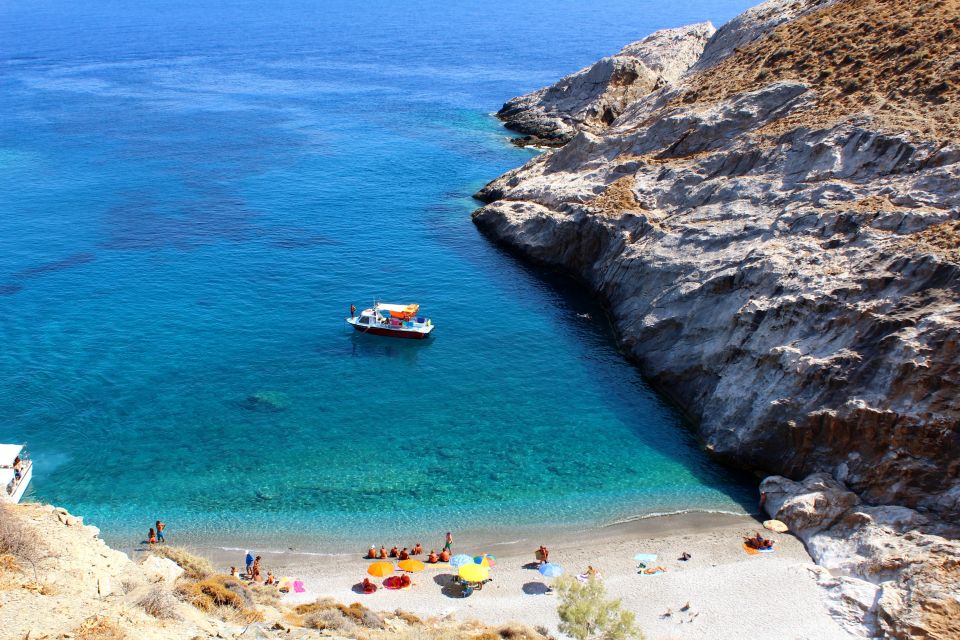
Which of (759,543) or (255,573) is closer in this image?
(255,573)

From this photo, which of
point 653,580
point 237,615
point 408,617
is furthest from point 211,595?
point 653,580

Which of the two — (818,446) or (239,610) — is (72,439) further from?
(818,446)

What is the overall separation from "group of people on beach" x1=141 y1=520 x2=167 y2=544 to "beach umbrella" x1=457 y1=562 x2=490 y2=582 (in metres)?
16.1

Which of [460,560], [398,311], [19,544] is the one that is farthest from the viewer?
[398,311]

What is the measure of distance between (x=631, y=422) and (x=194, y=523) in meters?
27.6

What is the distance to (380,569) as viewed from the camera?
41.4 metres

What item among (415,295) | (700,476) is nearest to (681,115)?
(415,295)

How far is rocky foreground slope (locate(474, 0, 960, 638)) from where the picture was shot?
1686 inches

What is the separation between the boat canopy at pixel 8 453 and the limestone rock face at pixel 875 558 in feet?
138

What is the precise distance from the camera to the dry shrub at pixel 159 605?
29.8 meters

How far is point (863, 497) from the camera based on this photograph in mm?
42938

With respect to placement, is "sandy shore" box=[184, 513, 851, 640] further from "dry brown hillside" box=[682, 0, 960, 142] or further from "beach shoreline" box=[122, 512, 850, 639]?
"dry brown hillside" box=[682, 0, 960, 142]

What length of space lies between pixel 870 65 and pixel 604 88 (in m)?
59.2

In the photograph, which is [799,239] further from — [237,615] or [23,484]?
[23,484]
